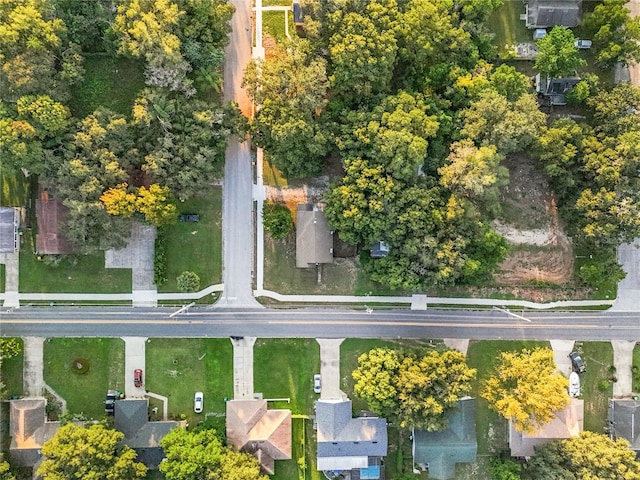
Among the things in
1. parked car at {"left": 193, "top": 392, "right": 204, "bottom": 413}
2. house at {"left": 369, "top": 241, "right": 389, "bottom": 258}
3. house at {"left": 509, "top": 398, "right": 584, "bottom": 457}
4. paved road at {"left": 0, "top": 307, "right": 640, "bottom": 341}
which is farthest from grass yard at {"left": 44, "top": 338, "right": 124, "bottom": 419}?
house at {"left": 509, "top": 398, "right": 584, "bottom": 457}

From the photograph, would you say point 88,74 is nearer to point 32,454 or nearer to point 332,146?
point 332,146

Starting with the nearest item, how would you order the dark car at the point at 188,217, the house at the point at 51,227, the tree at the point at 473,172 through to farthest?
1. the tree at the point at 473,172
2. the house at the point at 51,227
3. the dark car at the point at 188,217

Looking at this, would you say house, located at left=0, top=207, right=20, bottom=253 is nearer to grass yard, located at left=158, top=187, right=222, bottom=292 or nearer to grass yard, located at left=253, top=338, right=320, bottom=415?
grass yard, located at left=158, top=187, right=222, bottom=292

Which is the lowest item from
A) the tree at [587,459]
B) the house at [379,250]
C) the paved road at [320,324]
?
the tree at [587,459]

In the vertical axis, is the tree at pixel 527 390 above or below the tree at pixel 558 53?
below

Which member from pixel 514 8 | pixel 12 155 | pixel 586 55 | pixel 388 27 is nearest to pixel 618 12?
pixel 586 55

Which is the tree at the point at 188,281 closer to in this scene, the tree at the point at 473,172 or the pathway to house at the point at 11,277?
the pathway to house at the point at 11,277

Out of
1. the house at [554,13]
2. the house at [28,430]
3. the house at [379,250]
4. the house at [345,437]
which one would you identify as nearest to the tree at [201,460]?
the house at [345,437]

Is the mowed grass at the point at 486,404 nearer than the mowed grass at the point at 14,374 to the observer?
No
